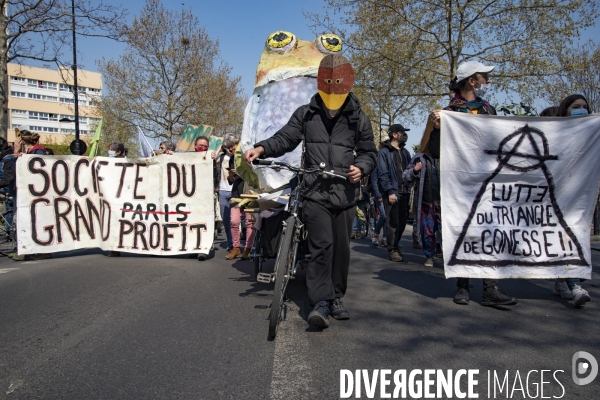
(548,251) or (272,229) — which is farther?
(272,229)

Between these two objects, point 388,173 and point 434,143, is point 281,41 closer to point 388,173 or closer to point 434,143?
point 434,143

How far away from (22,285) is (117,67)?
85.7 feet

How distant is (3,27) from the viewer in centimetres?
1591

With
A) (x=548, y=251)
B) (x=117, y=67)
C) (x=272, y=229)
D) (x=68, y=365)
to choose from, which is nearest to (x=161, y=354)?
(x=68, y=365)

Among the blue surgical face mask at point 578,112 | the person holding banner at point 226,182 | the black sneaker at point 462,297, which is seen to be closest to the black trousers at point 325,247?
the black sneaker at point 462,297

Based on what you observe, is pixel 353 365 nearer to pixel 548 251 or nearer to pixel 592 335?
pixel 592 335

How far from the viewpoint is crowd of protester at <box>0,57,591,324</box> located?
192 inches

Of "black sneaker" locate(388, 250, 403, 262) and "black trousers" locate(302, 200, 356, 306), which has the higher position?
"black trousers" locate(302, 200, 356, 306)

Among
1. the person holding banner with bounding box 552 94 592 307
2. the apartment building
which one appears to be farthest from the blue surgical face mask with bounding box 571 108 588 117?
the apartment building

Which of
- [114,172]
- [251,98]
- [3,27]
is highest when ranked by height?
[3,27]

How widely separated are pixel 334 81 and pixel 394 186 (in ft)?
13.0

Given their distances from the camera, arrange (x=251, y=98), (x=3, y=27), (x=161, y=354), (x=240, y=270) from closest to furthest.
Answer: (x=161, y=354) → (x=251, y=98) → (x=240, y=270) → (x=3, y=27)

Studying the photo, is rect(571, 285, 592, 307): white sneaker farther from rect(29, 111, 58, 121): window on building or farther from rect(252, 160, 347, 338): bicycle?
rect(29, 111, 58, 121): window on building

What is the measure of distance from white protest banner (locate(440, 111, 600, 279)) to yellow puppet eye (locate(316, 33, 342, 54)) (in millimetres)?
1730
